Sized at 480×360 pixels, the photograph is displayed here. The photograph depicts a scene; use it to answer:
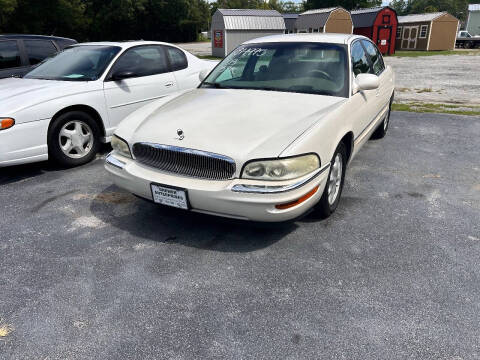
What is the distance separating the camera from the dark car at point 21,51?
6383 millimetres

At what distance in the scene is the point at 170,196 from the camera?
2939 millimetres

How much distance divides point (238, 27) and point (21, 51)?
78.9ft

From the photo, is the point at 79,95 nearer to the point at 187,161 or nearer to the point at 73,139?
the point at 73,139

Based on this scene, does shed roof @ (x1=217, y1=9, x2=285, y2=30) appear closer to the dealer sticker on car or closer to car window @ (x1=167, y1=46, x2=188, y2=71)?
car window @ (x1=167, y1=46, x2=188, y2=71)

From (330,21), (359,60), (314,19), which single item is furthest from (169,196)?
(314,19)

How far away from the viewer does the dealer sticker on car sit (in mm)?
2885

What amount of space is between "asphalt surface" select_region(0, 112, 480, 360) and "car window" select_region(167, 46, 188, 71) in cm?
289

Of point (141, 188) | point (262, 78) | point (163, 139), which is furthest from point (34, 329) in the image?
point (262, 78)

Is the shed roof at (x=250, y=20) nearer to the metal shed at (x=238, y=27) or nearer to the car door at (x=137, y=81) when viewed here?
the metal shed at (x=238, y=27)

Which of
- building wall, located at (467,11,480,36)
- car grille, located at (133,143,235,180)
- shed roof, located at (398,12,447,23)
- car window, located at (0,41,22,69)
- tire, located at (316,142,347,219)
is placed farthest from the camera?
building wall, located at (467,11,480,36)

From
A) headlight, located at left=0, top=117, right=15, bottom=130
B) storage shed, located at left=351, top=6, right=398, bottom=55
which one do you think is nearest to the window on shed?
storage shed, located at left=351, top=6, right=398, bottom=55

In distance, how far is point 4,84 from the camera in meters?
5.10

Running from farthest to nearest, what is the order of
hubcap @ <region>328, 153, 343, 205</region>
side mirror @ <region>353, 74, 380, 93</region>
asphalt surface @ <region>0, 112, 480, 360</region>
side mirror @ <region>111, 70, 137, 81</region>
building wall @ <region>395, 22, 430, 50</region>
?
building wall @ <region>395, 22, 430, 50</region>
side mirror @ <region>111, 70, 137, 81</region>
side mirror @ <region>353, 74, 380, 93</region>
hubcap @ <region>328, 153, 343, 205</region>
asphalt surface @ <region>0, 112, 480, 360</region>

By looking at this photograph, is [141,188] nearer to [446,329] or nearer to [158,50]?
[446,329]
